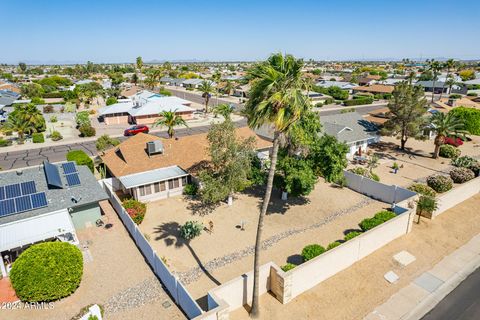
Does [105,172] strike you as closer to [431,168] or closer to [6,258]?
[6,258]

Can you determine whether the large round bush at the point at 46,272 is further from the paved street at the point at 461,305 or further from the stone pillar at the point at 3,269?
the paved street at the point at 461,305

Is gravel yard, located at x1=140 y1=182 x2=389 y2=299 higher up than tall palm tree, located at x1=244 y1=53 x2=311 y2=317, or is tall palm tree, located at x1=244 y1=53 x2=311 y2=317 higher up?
tall palm tree, located at x1=244 y1=53 x2=311 y2=317

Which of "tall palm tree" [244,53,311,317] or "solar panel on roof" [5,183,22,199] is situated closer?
"tall palm tree" [244,53,311,317]

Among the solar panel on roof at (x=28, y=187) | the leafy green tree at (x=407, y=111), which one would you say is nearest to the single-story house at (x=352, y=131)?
the leafy green tree at (x=407, y=111)

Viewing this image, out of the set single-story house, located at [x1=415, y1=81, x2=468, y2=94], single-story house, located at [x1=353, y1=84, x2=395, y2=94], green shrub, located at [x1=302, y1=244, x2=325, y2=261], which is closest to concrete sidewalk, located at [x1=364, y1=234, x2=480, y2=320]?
green shrub, located at [x1=302, y1=244, x2=325, y2=261]

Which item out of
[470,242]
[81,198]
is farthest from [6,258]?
[470,242]

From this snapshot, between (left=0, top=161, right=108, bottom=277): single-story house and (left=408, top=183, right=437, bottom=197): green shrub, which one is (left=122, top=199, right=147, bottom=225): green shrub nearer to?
(left=0, top=161, right=108, bottom=277): single-story house
